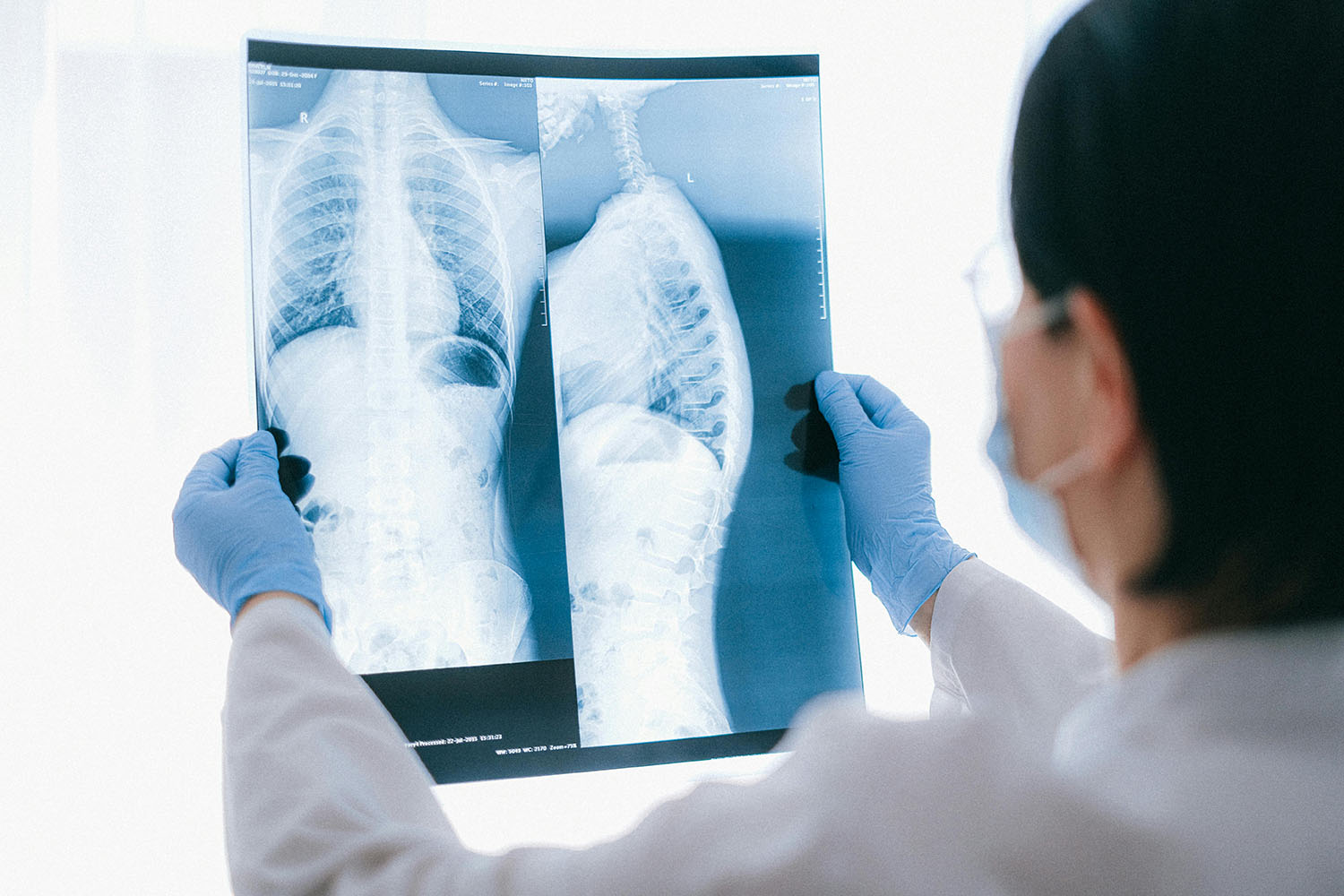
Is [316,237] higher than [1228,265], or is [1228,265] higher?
[316,237]

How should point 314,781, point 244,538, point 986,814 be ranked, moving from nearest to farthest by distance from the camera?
point 986,814
point 314,781
point 244,538

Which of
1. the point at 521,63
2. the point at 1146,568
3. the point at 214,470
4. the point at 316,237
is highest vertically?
the point at 521,63

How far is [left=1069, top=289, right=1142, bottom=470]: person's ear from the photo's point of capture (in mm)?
619

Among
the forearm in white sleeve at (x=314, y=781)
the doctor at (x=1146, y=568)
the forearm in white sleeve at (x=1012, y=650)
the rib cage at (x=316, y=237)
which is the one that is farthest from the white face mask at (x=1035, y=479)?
the rib cage at (x=316, y=237)

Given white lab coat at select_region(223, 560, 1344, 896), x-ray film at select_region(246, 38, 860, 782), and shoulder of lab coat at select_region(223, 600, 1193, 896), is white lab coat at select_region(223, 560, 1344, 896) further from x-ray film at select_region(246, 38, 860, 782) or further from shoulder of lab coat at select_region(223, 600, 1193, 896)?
x-ray film at select_region(246, 38, 860, 782)

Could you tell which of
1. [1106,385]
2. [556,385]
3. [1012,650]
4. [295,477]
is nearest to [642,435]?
[556,385]

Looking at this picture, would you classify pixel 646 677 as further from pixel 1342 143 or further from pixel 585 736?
pixel 1342 143

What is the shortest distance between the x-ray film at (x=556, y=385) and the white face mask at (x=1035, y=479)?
1.36 ft

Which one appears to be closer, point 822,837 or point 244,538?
point 822,837

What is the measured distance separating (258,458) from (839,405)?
73cm

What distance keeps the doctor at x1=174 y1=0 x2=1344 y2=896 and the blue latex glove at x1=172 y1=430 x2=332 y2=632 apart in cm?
26

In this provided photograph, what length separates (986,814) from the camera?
54 centimetres

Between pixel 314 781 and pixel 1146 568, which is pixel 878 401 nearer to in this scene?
pixel 1146 568

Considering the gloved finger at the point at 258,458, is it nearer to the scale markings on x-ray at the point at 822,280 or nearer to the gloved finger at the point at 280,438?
the gloved finger at the point at 280,438
